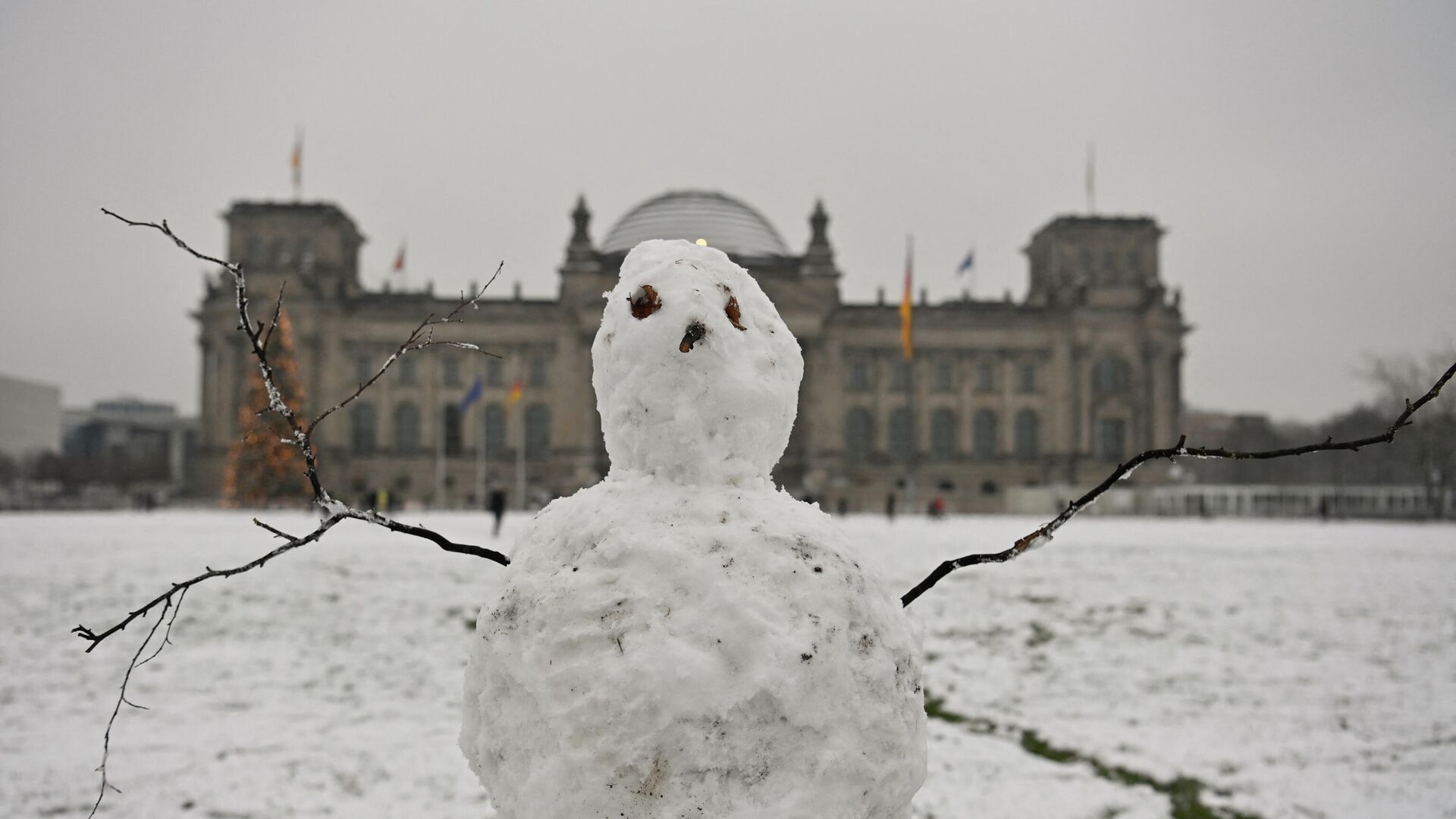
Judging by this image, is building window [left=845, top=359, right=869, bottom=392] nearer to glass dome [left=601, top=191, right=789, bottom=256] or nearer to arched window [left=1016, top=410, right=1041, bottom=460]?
glass dome [left=601, top=191, right=789, bottom=256]

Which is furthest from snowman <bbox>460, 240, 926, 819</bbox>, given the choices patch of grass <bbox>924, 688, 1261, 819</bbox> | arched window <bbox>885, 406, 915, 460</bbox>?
arched window <bbox>885, 406, 915, 460</bbox>

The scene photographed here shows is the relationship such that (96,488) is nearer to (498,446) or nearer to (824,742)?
(498,446)

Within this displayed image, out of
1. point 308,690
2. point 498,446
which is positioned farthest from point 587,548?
point 498,446

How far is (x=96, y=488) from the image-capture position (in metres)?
79.4

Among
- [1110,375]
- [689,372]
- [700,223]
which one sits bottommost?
[689,372]

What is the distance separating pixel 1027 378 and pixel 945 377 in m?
5.59

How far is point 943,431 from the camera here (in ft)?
195

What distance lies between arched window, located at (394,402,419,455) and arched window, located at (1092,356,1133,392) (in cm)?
4449

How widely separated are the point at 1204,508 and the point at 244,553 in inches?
1598

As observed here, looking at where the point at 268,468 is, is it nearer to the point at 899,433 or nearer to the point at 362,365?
the point at 362,365

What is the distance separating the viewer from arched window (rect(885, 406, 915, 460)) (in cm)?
5844

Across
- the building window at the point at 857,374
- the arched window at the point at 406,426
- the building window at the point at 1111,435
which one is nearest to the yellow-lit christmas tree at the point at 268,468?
the arched window at the point at 406,426

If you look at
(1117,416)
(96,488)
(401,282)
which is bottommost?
(96,488)

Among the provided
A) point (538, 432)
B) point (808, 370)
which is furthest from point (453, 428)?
point (808, 370)
